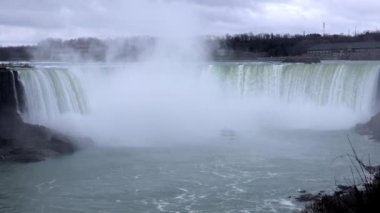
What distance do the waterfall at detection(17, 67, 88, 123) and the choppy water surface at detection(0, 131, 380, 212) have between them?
413 centimetres

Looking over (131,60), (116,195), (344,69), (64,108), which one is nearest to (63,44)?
(131,60)

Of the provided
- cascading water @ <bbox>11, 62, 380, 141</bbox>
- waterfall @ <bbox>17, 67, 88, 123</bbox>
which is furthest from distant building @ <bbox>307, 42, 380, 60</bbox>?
waterfall @ <bbox>17, 67, 88, 123</bbox>

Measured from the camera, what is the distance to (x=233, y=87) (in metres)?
29.9

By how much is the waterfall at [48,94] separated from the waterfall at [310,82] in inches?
353

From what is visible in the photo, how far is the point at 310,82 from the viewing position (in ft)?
89.4

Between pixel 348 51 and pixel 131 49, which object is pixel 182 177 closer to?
pixel 131 49

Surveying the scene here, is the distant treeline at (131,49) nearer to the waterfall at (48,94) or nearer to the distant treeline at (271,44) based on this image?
the distant treeline at (271,44)

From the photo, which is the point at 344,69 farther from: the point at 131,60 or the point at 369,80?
the point at 131,60

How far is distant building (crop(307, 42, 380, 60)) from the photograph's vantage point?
43.0m

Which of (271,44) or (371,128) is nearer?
(371,128)

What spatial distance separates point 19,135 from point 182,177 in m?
7.19

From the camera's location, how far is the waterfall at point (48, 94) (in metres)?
21.6

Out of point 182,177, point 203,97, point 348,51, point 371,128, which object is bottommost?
point 371,128

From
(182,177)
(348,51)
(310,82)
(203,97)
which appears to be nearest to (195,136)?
(182,177)
